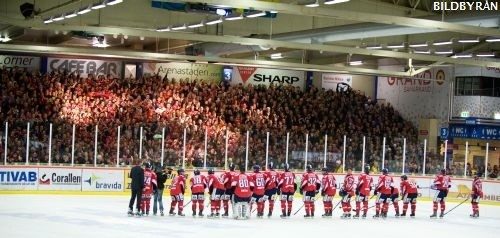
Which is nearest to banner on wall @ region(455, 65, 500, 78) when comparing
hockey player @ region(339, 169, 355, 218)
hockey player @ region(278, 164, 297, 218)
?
hockey player @ region(339, 169, 355, 218)

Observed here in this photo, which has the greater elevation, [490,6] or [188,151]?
[490,6]

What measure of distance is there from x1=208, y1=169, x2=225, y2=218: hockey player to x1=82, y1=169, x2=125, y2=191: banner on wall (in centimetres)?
674

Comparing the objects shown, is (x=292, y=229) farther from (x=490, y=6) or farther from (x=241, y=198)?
(x=490, y=6)

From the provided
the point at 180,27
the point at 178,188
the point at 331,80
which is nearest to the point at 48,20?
the point at 180,27

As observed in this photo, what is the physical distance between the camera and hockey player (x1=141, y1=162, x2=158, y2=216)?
19.1m

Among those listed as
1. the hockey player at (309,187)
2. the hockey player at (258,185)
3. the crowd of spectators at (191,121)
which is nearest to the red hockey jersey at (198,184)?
the hockey player at (258,185)

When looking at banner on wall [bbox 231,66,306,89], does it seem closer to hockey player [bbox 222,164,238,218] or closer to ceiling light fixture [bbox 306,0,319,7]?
Result: hockey player [bbox 222,164,238,218]

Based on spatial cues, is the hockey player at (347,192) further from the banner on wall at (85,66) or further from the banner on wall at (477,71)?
the banner on wall at (477,71)

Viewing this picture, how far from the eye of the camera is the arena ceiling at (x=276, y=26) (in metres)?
19.0

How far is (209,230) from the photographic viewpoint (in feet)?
55.7

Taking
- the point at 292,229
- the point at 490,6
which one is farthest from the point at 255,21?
the point at 292,229

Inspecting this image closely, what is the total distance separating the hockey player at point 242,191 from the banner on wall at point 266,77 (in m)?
18.7

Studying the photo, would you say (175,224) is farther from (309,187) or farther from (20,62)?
→ (20,62)

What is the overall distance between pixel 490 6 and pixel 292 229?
8.42 meters
